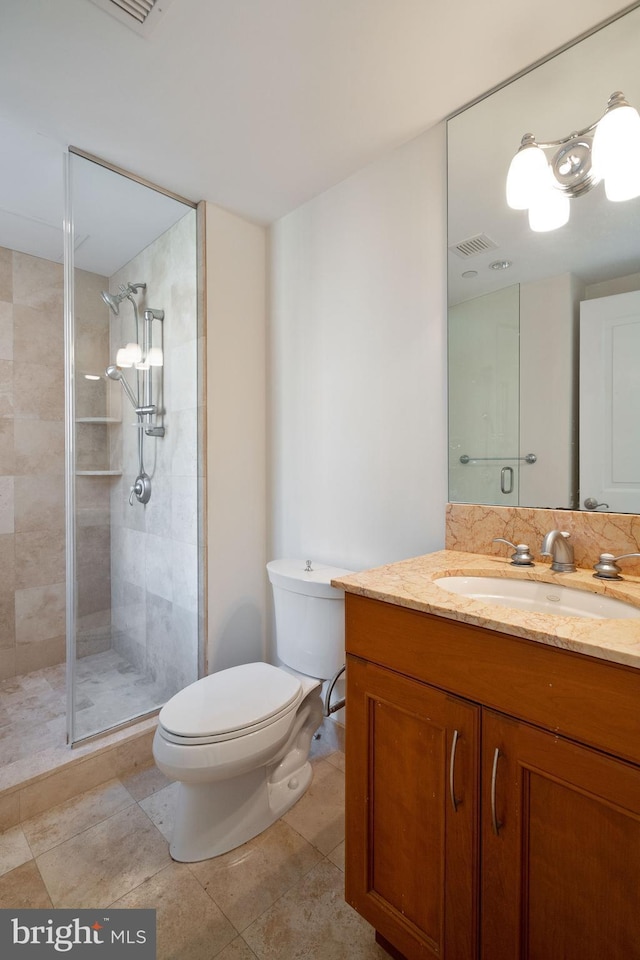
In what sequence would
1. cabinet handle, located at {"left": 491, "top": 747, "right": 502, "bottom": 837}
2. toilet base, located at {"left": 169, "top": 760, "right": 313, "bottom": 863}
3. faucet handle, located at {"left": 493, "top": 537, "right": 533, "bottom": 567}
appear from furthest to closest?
toilet base, located at {"left": 169, "top": 760, "right": 313, "bottom": 863} < faucet handle, located at {"left": 493, "top": 537, "right": 533, "bottom": 567} < cabinet handle, located at {"left": 491, "top": 747, "right": 502, "bottom": 837}

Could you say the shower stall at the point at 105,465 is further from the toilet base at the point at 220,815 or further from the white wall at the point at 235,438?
the toilet base at the point at 220,815

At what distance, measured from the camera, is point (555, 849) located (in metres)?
0.74

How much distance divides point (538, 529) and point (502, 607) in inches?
19.6

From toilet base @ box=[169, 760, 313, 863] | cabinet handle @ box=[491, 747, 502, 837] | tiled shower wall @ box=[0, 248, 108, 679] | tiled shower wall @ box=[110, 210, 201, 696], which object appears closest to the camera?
cabinet handle @ box=[491, 747, 502, 837]

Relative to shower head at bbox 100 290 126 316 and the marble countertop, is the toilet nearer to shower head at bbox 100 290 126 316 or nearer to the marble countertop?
Answer: the marble countertop

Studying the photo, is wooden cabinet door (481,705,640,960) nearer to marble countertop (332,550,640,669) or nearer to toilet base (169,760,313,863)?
marble countertop (332,550,640,669)

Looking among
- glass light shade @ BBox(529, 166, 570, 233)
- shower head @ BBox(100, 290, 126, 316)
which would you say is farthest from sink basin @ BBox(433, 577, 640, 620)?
shower head @ BBox(100, 290, 126, 316)

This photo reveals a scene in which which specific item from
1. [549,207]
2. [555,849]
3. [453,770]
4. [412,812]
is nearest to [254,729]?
[412,812]

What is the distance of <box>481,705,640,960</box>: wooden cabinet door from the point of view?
2.20 ft

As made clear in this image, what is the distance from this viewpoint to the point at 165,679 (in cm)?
204

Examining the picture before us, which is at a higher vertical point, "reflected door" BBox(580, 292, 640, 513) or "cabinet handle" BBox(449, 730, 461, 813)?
"reflected door" BBox(580, 292, 640, 513)

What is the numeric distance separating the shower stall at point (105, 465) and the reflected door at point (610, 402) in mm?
1472

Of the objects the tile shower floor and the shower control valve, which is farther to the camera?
the shower control valve

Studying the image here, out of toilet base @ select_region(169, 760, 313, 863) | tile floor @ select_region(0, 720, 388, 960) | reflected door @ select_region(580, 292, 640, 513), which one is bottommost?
tile floor @ select_region(0, 720, 388, 960)
